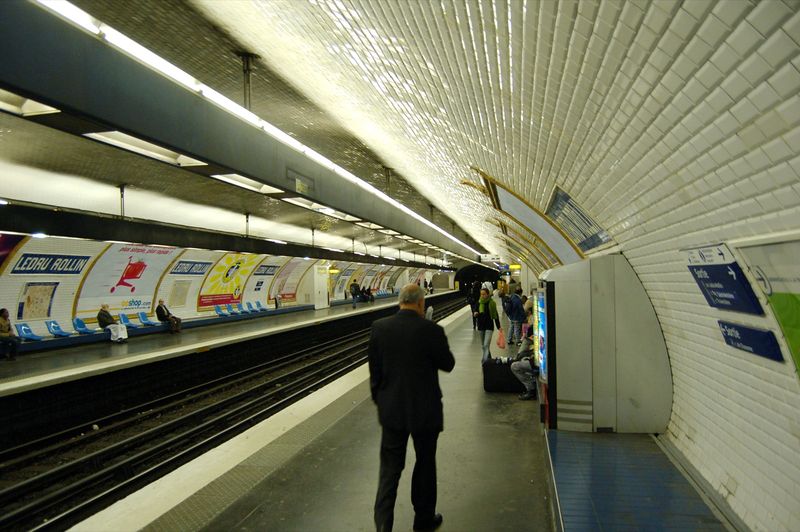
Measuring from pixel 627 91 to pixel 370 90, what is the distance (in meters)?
2.44

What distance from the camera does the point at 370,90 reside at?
13.9 feet

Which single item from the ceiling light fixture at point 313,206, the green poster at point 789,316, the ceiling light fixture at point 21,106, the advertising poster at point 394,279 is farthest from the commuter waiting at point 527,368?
the advertising poster at point 394,279

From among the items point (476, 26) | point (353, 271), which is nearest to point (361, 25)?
point (476, 26)

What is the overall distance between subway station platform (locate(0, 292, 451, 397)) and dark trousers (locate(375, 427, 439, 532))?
6.77 meters

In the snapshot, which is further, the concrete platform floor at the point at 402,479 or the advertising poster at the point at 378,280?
the advertising poster at the point at 378,280

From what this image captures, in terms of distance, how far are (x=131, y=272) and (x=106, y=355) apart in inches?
122

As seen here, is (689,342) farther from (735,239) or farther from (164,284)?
(164,284)

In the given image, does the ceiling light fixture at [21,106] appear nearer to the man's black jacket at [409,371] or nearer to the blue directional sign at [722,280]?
the man's black jacket at [409,371]

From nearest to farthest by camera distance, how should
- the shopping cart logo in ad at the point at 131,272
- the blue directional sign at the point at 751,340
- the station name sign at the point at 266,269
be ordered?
the blue directional sign at the point at 751,340
the shopping cart logo in ad at the point at 131,272
the station name sign at the point at 266,269

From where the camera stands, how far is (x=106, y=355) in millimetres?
10570

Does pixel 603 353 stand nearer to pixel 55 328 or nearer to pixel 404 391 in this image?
pixel 404 391

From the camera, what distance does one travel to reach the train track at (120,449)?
17.9 feet

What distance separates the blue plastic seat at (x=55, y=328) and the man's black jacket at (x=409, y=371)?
36.6 ft

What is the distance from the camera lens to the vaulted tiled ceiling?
67.7 inches
